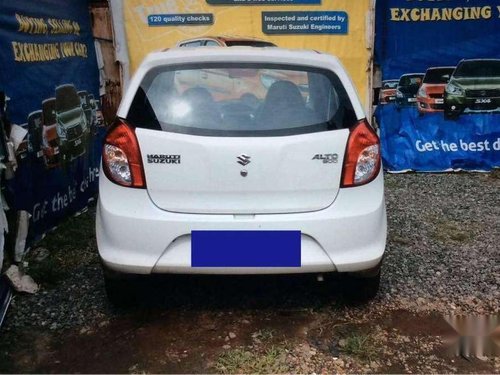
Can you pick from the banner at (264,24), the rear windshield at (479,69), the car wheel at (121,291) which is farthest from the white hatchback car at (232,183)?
the rear windshield at (479,69)

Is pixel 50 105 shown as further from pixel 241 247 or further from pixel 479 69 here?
pixel 479 69

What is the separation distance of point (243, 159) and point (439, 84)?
16.3 feet

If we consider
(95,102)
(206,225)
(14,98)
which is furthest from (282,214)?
(95,102)

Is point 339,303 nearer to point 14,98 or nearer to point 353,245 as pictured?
point 353,245

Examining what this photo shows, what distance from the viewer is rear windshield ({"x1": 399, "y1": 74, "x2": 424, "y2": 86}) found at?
260 inches

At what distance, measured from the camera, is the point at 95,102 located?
221 inches

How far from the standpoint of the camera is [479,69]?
256 inches

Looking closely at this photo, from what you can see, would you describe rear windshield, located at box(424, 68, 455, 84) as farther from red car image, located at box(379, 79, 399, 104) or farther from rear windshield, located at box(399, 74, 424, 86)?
red car image, located at box(379, 79, 399, 104)

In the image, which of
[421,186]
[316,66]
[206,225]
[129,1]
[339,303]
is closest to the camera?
[206,225]

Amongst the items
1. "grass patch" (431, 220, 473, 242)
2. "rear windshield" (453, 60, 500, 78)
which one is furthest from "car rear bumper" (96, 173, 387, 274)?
"rear windshield" (453, 60, 500, 78)

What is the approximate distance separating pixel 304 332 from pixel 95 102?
3.86 meters

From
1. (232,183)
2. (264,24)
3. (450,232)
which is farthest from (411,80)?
(232,183)

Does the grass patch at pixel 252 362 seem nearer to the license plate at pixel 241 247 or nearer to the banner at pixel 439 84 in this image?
the license plate at pixel 241 247

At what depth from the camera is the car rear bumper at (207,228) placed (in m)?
2.49
